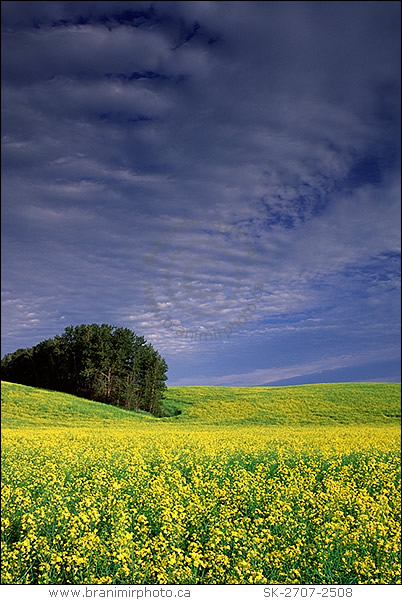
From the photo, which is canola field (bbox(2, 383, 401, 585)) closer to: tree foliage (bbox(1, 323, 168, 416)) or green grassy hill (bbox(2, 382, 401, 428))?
tree foliage (bbox(1, 323, 168, 416))

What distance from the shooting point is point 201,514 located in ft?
27.0

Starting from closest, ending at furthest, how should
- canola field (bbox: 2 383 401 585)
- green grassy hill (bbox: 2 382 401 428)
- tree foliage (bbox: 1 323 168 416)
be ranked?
canola field (bbox: 2 383 401 585) → tree foliage (bbox: 1 323 168 416) → green grassy hill (bbox: 2 382 401 428)

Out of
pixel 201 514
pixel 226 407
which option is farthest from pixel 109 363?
pixel 226 407

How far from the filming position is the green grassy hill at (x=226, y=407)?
36219mm

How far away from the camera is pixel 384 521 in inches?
314

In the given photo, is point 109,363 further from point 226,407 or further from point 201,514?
point 226,407

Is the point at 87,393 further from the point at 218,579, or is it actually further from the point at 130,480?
the point at 218,579

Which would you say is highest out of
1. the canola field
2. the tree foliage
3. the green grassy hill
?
the tree foliage

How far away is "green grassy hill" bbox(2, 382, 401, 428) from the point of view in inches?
1426

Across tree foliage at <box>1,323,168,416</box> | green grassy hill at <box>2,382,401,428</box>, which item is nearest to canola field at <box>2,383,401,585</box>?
tree foliage at <box>1,323,168,416</box>

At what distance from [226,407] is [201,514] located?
38.2 metres

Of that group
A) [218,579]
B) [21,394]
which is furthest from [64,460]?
[21,394]

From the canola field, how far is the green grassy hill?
61.6ft

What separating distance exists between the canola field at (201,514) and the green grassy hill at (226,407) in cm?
1876
